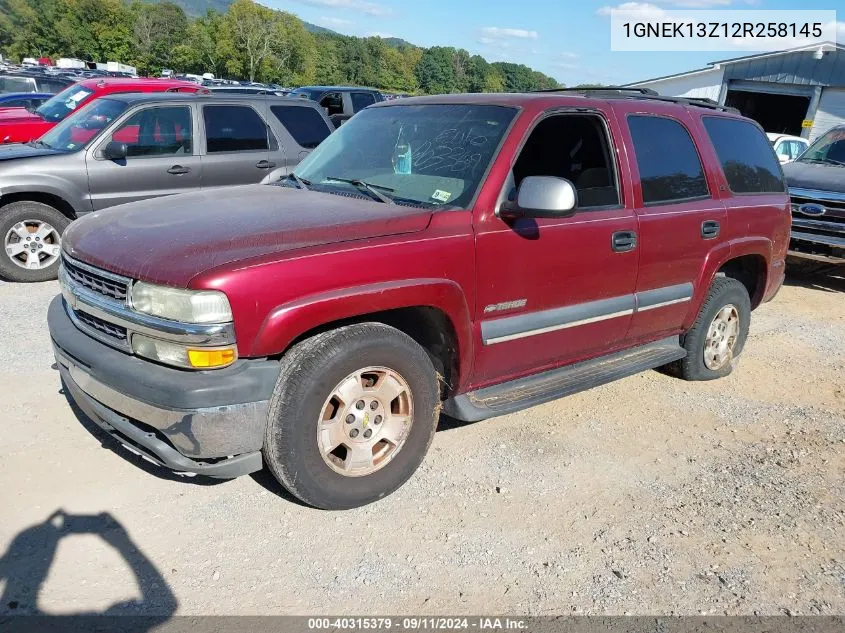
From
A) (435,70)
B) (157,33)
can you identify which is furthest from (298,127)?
(435,70)

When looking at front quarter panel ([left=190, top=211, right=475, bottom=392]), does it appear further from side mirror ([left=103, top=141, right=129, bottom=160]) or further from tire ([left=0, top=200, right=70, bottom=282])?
tire ([left=0, top=200, right=70, bottom=282])

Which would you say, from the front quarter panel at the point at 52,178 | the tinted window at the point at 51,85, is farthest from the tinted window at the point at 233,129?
the tinted window at the point at 51,85

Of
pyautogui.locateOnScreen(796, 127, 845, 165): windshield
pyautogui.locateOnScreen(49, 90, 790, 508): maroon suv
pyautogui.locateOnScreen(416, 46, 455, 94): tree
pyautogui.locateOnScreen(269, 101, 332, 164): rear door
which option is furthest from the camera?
pyautogui.locateOnScreen(416, 46, 455, 94): tree

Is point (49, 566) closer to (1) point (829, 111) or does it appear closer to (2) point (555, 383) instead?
(2) point (555, 383)

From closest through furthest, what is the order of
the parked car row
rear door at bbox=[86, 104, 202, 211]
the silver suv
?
the silver suv < rear door at bbox=[86, 104, 202, 211] < the parked car row

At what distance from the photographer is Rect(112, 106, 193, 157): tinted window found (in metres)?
7.23

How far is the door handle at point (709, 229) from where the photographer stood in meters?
4.55

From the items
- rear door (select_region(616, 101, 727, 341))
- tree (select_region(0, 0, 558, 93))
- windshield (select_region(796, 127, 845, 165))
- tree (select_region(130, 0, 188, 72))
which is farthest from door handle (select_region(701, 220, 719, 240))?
tree (select_region(130, 0, 188, 72))

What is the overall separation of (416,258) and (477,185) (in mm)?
603

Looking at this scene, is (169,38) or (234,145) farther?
(169,38)

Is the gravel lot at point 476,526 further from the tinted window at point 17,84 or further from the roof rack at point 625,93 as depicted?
the tinted window at point 17,84

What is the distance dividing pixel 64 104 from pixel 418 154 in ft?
27.5

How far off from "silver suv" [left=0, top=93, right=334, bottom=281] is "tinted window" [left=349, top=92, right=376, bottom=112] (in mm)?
8203

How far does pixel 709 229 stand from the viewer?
4598 mm
